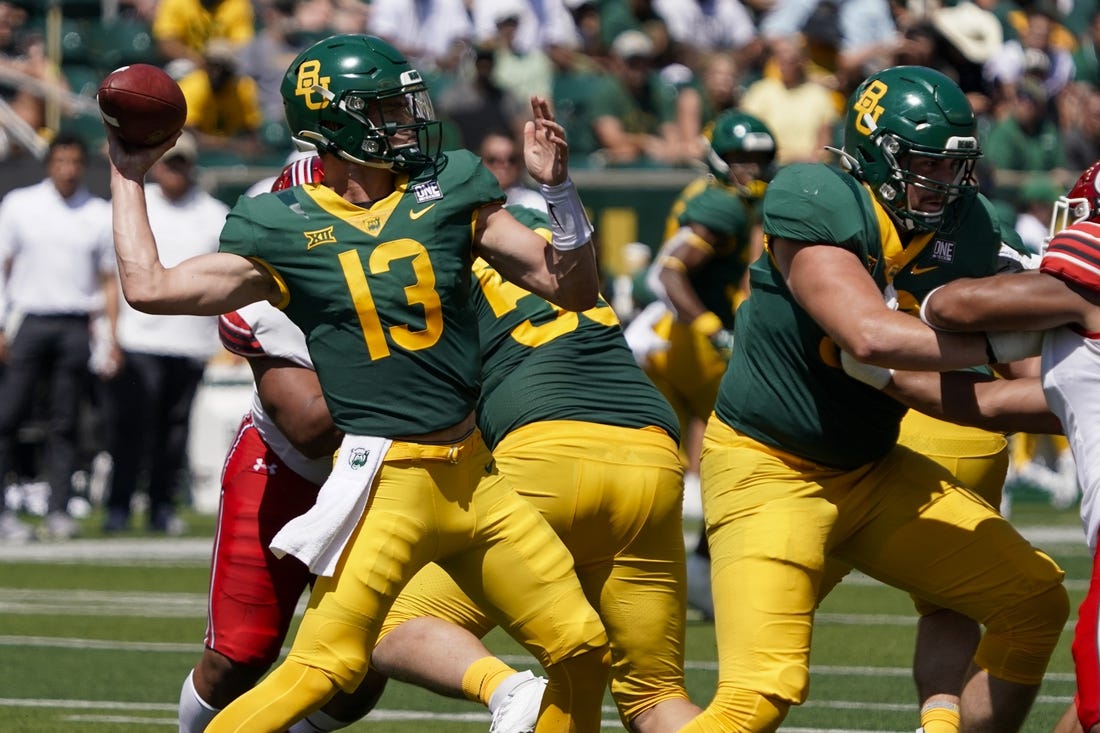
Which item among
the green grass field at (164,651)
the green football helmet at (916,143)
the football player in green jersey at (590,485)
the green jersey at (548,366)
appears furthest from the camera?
the green grass field at (164,651)

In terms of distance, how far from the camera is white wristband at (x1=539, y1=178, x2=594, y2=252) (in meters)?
4.38

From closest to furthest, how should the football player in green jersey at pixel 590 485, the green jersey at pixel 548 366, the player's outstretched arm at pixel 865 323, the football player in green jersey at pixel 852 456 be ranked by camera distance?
1. the player's outstretched arm at pixel 865 323
2. the football player in green jersey at pixel 852 456
3. the football player in green jersey at pixel 590 485
4. the green jersey at pixel 548 366

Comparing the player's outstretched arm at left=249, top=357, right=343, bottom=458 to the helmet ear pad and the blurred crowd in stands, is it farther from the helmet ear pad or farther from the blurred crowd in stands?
the blurred crowd in stands

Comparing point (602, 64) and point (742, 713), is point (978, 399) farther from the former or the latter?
point (602, 64)

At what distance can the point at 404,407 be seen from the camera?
440 cm

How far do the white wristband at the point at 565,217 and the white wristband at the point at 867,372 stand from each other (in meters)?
0.68

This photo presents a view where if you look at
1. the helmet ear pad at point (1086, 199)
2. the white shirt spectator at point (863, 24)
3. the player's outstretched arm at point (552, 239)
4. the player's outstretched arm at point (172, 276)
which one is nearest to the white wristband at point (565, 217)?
the player's outstretched arm at point (552, 239)

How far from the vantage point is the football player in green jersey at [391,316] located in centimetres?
430

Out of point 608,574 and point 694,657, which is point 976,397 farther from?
point 694,657

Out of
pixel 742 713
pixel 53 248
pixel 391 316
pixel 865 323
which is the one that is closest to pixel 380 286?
pixel 391 316

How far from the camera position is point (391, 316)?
438cm

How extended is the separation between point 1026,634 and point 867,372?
2.59ft

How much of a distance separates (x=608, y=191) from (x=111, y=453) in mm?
4325

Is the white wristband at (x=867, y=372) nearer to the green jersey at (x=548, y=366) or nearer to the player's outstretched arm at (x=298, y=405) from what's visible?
the green jersey at (x=548, y=366)
